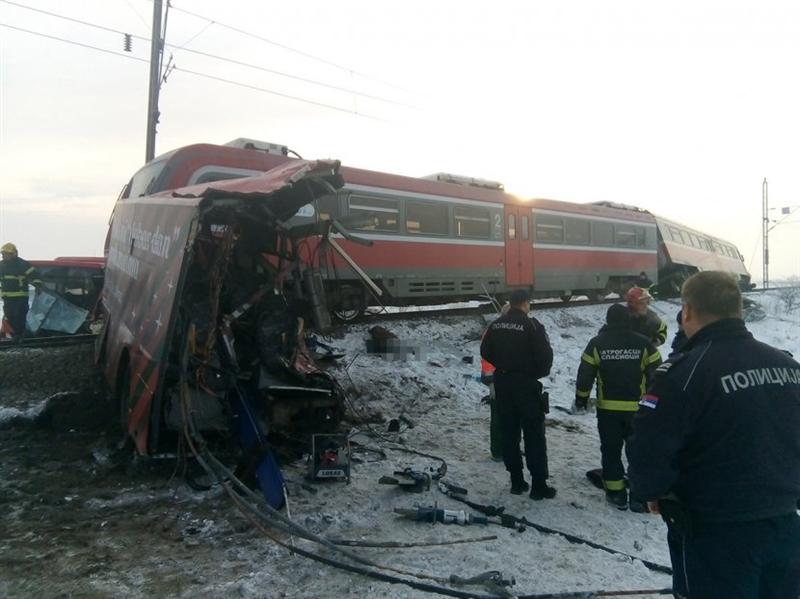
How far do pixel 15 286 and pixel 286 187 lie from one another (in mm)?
7355

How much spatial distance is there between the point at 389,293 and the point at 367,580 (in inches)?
351

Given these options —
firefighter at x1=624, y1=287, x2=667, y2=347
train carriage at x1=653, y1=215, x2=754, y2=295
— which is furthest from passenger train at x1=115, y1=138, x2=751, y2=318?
firefighter at x1=624, y1=287, x2=667, y2=347

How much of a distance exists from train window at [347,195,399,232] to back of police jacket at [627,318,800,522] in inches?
372

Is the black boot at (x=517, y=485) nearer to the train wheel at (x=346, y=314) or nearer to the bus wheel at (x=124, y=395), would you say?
the bus wheel at (x=124, y=395)

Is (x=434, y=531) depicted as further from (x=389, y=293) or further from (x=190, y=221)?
(x=389, y=293)

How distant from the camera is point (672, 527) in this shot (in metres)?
2.59

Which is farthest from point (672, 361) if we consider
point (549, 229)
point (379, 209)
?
point (549, 229)

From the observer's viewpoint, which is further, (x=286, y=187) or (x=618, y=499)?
(x=618, y=499)

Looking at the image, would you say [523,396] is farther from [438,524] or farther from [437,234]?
[437,234]

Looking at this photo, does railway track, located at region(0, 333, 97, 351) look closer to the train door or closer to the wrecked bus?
the wrecked bus

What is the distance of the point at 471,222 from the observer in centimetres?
1461

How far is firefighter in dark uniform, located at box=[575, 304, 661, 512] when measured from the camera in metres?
5.32

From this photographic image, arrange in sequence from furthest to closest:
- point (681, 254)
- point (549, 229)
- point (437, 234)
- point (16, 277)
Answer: point (681, 254), point (549, 229), point (437, 234), point (16, 277)

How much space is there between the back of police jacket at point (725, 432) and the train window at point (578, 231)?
15.8 meters
